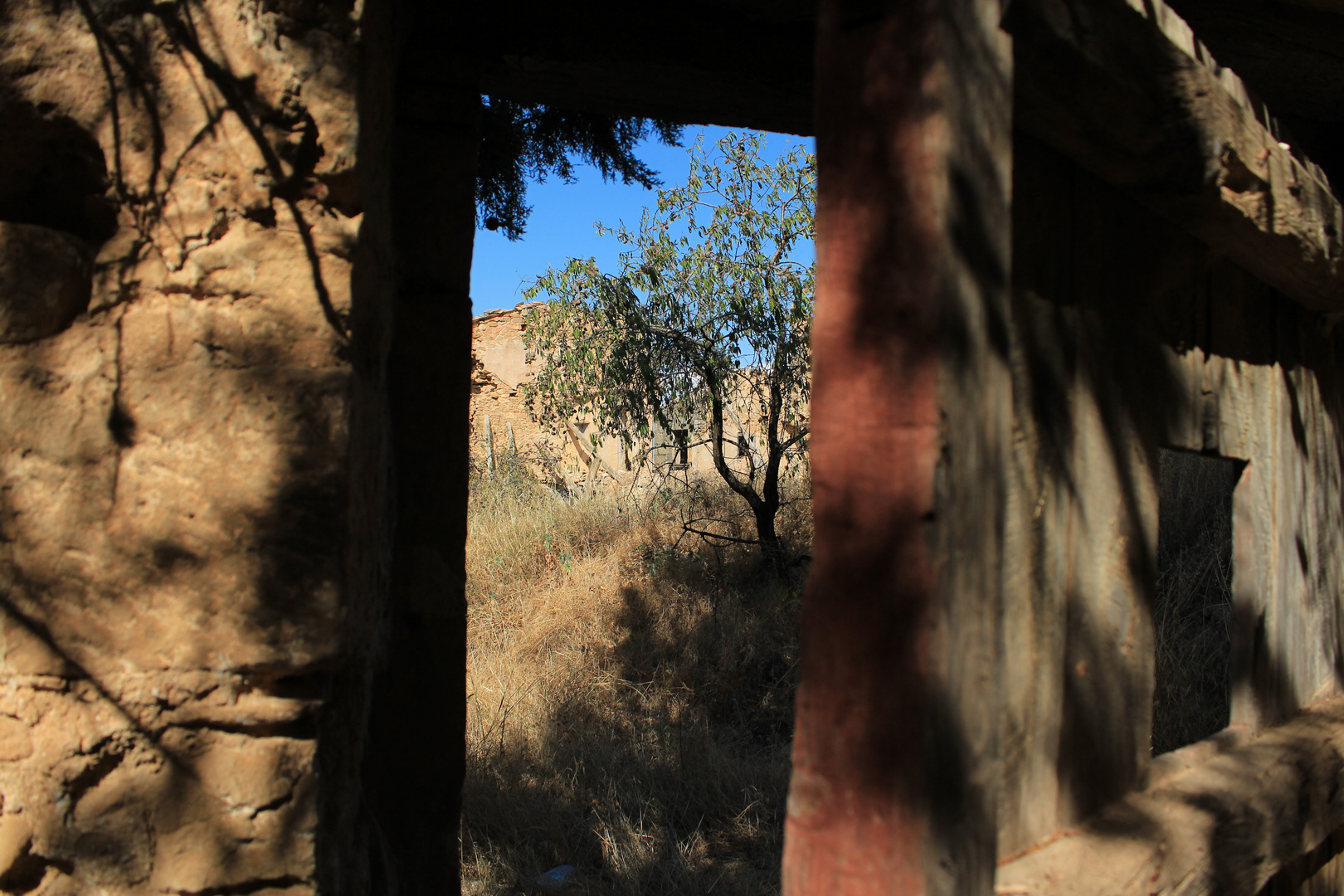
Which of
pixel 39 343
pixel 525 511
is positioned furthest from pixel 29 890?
pixel 525 511

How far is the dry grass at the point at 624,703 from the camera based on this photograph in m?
3.16

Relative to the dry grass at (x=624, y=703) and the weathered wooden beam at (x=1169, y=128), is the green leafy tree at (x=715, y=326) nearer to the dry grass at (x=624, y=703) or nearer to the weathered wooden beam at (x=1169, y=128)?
the dry grass at (x=624, y=703)

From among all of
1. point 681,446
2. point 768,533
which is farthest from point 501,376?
point 768,533

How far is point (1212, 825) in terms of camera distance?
1.45m

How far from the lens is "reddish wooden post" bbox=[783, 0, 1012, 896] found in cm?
88

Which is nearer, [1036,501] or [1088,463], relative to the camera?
[1036,501]

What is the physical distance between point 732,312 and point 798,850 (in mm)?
5138

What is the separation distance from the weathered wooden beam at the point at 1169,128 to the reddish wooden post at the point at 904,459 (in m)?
0.18

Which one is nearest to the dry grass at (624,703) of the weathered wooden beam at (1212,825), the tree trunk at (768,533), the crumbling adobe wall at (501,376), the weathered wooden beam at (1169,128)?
the tree trunk at (768,533)

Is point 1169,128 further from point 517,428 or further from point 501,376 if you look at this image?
point 501,376

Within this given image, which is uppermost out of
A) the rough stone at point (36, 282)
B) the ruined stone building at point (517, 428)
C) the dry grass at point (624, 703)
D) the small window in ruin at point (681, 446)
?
the ruined stone building at point (517, 428)

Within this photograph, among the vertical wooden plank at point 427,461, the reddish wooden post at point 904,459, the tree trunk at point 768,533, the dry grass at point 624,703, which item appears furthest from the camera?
the tree trunk at point 768,533

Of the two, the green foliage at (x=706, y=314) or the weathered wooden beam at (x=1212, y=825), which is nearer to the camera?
the weathered wooden beam at (x=1212, y=825)

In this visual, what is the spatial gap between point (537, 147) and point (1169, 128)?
2.67m
